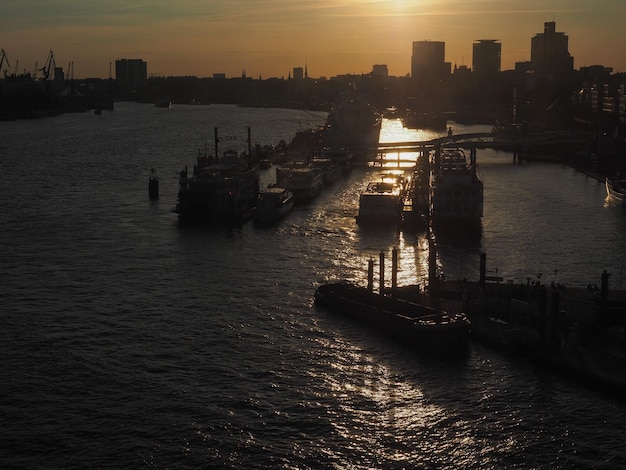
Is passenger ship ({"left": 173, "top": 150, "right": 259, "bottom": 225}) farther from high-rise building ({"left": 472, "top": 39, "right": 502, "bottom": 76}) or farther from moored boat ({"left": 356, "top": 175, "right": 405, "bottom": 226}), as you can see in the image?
high-rise building ({"left": 472, "top": 39, "right": 502, "bottom": 76})

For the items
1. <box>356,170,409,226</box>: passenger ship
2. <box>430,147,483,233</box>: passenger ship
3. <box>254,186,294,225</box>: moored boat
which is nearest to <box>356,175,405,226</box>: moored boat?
<box>356,170,409,226</box>: passenger ship

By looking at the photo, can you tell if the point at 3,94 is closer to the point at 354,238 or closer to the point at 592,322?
the point at 354,238

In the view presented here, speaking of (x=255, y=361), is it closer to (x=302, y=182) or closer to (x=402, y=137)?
(x=302, y=182)

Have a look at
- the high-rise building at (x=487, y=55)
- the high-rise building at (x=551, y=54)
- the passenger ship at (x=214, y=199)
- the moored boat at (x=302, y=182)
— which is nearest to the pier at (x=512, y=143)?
the moored boat at (x=302, y=182)

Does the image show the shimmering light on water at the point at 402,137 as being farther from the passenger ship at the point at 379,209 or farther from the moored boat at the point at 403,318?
Answer: the moored boat at the point at 403,318

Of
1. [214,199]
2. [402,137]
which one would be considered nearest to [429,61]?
[402,137]

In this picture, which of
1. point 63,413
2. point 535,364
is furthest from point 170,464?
point 535,364
